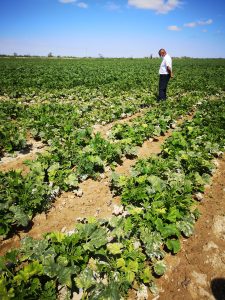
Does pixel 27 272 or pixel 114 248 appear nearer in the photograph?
pixel 27 272

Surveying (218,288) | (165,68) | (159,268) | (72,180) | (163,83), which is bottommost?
(218,288)

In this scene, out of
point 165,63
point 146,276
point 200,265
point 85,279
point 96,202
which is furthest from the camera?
point 165,63

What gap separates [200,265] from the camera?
136 inches

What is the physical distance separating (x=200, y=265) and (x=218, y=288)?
1.22ft

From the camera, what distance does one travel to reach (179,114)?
9586 mm

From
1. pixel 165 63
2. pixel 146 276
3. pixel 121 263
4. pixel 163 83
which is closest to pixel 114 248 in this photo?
pixel 121 263

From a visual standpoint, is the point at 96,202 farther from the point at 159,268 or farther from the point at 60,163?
the point at 159,268

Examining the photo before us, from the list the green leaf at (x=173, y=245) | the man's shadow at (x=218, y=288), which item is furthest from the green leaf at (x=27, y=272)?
the man's shadow at (x=218, y=288)

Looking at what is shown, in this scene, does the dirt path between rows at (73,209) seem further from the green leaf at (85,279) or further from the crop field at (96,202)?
the green leaf at (85,279)

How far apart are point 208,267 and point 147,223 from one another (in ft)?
3.58

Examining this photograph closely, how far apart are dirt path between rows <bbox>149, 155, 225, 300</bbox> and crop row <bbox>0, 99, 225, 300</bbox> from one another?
16 centimetres

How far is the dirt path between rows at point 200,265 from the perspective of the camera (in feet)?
10.2

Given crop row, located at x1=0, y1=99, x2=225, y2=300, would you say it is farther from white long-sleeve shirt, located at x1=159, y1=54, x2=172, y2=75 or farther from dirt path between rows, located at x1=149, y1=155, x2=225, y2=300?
white long-sleeve shirt, located at x1=159, y1=54, x2=172, y2=75

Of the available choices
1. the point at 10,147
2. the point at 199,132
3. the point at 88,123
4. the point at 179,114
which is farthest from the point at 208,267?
the point at 179,114
